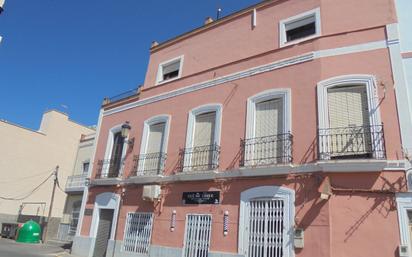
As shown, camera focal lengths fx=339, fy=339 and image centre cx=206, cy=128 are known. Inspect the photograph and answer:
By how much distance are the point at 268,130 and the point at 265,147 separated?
546 millimetres

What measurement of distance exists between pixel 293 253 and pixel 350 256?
1274 millimetres

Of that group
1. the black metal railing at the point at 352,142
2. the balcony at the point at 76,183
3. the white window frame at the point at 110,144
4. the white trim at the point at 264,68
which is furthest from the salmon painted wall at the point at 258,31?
the balcony at the point at 76,183

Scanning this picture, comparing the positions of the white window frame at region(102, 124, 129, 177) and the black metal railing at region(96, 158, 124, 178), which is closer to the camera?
the black metal railing at region(96, 158, 124, 178)

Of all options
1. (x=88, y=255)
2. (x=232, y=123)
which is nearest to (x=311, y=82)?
(x=232, y=123)

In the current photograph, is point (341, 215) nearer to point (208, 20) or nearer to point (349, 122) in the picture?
point (349, 122)

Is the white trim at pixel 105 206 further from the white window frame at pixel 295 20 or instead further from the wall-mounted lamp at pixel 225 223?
the white window frame at pixel 295 20

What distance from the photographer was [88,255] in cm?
1313

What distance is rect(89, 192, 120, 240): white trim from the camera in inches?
504

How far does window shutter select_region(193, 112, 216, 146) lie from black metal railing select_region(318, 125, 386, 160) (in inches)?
149

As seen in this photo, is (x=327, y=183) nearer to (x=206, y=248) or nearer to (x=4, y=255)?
(x=206, y=248)

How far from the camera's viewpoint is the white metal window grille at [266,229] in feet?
28.0

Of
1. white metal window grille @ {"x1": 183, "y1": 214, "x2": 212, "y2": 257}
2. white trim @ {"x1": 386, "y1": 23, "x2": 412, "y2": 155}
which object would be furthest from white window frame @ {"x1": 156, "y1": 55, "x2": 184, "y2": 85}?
white trim @ {"x1": 386, "y1": 23, "x2": 412, "y2": 155}

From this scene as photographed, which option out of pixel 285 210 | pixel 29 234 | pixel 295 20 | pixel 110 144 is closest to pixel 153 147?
pixel 110 144

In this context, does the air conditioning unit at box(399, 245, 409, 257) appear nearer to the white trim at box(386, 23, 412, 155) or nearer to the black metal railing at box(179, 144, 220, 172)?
the white trim at box(386, 23, 412, 155)
